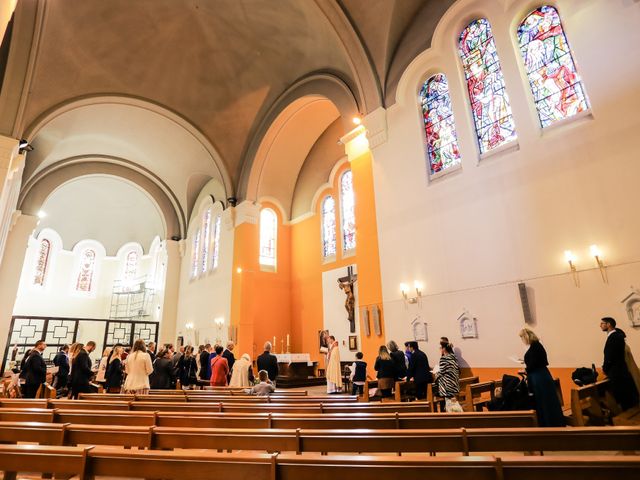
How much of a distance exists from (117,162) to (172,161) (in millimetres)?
2806

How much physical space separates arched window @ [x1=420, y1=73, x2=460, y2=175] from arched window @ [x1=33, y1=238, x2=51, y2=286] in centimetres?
2305

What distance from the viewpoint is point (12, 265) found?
13102 millimetres

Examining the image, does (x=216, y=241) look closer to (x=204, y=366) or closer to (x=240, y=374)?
(x=204, y=366)

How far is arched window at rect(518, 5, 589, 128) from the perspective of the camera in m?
6.32

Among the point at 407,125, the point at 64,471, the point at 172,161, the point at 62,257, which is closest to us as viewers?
the point at 64,471

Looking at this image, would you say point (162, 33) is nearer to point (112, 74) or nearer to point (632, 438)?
point (112, 74)

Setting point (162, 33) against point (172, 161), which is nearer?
point (162, 33)

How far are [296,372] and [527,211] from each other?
28.0 ft

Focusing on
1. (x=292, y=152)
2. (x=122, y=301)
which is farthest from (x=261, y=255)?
(x=122, y=301)

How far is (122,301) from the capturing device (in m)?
22.8

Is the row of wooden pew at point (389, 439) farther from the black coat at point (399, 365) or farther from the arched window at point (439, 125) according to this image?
the arched window at point (439, 125)

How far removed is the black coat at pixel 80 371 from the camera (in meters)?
6.64

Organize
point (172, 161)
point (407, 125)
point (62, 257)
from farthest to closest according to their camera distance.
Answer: point (62, 257) → point (172, 161) → point (407, 125)

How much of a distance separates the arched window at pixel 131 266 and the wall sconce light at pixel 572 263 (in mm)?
23462
